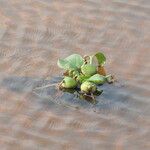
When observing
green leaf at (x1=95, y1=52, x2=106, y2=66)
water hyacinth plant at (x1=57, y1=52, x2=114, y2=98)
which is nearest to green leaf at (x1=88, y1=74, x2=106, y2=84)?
water hyacinth plant at (x1=57, y1=52, x2=114, y2=98)

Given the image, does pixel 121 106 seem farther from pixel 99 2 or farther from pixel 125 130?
pixel 99 2

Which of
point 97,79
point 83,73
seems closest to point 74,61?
point 83,73

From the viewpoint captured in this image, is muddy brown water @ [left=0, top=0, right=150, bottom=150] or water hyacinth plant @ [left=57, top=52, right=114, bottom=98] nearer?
muddy brown water @ [left=0, top=0, right=150, bottom=150]

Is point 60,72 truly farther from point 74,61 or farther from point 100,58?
point 100,58

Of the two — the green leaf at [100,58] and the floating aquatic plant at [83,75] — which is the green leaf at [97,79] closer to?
the floating aquatic plant at [83,75]

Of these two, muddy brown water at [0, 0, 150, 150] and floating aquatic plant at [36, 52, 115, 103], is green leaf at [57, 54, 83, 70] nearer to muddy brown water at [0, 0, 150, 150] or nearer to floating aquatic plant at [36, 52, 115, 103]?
floating aquatic plant at [36, 52, 115, 103]

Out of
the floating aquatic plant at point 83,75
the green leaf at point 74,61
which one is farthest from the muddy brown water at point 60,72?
the green leaf at point 74,61

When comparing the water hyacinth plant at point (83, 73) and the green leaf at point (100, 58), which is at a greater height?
the green leaf at point (100, 58)
